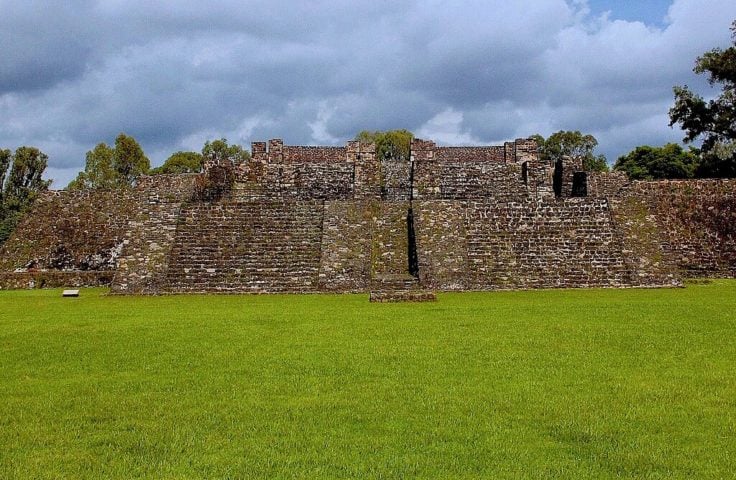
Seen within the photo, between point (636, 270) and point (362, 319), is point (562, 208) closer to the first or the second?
point (636, 270)

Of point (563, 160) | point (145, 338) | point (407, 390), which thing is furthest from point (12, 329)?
point (563, 160)

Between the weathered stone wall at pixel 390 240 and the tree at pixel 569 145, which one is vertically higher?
the tree at pixel 569 145

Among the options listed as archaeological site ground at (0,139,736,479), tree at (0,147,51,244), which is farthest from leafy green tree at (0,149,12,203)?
archaeological site ground at (0,139,736,479)

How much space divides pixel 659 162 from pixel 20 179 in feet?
141

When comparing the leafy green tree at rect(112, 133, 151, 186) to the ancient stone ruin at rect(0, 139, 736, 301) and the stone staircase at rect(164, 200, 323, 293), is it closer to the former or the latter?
the ancient stone ruin at rect(0, 139, 736, 301)

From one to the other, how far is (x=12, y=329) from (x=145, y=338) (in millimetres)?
2704

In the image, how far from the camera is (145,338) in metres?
8.86

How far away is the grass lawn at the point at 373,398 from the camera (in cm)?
418

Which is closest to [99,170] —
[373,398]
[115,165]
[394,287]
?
[115,165]

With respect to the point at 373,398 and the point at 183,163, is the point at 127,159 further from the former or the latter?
the point at 373,398

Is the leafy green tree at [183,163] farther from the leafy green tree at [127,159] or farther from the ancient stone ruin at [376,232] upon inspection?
the ancient stone ruin at [376,232]

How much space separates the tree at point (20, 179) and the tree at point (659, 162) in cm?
3981

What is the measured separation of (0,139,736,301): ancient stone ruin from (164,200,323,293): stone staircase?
0.15ft

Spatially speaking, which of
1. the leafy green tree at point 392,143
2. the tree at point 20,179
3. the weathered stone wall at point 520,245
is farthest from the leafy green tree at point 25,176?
the weathered stone wall at point 520,245
